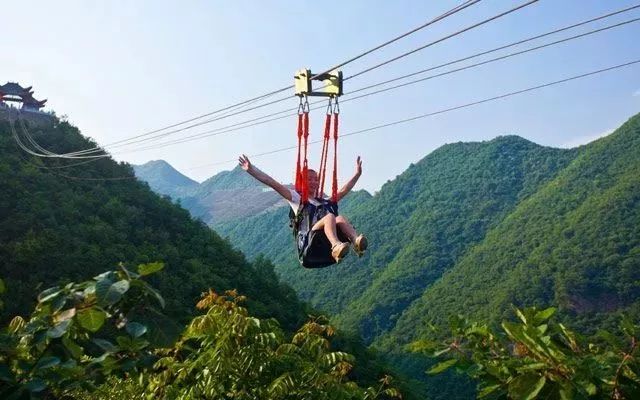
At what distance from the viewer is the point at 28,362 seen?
141 centimetres

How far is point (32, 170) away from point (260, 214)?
7834 centimetres

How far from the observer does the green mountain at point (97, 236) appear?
66.5 ft

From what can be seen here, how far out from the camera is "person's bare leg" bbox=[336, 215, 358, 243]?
4407 mm

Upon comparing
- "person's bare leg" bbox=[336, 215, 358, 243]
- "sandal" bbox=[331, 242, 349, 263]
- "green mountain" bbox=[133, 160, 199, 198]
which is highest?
"green mountain" bbox=[133, 160, 199, 198]

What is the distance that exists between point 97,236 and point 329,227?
1981 cm

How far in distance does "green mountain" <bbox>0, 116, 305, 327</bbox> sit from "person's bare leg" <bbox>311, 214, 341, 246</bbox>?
1425 cm

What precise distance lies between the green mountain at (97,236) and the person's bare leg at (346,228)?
14.4m

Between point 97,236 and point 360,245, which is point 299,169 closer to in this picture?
point 360,245

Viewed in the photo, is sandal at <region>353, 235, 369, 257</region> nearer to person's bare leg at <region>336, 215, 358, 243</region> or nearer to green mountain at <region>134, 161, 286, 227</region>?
person's bare leg at <region>336, 215, 358, 243</region>

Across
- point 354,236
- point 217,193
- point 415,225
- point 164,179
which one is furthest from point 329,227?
point 164,179

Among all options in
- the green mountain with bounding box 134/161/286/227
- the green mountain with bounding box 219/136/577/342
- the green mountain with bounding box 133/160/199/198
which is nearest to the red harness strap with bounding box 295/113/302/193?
the green mountain with bounding box 219/136/577/342

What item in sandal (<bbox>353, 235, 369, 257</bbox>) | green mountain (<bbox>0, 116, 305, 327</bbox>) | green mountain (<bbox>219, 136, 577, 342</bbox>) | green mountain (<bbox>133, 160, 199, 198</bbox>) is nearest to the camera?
sandal (<bbox>353, 235, 369, 257</bbox>)

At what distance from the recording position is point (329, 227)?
178 inches

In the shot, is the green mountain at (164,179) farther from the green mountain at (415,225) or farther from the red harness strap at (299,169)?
the red harness strap at (299,169)
